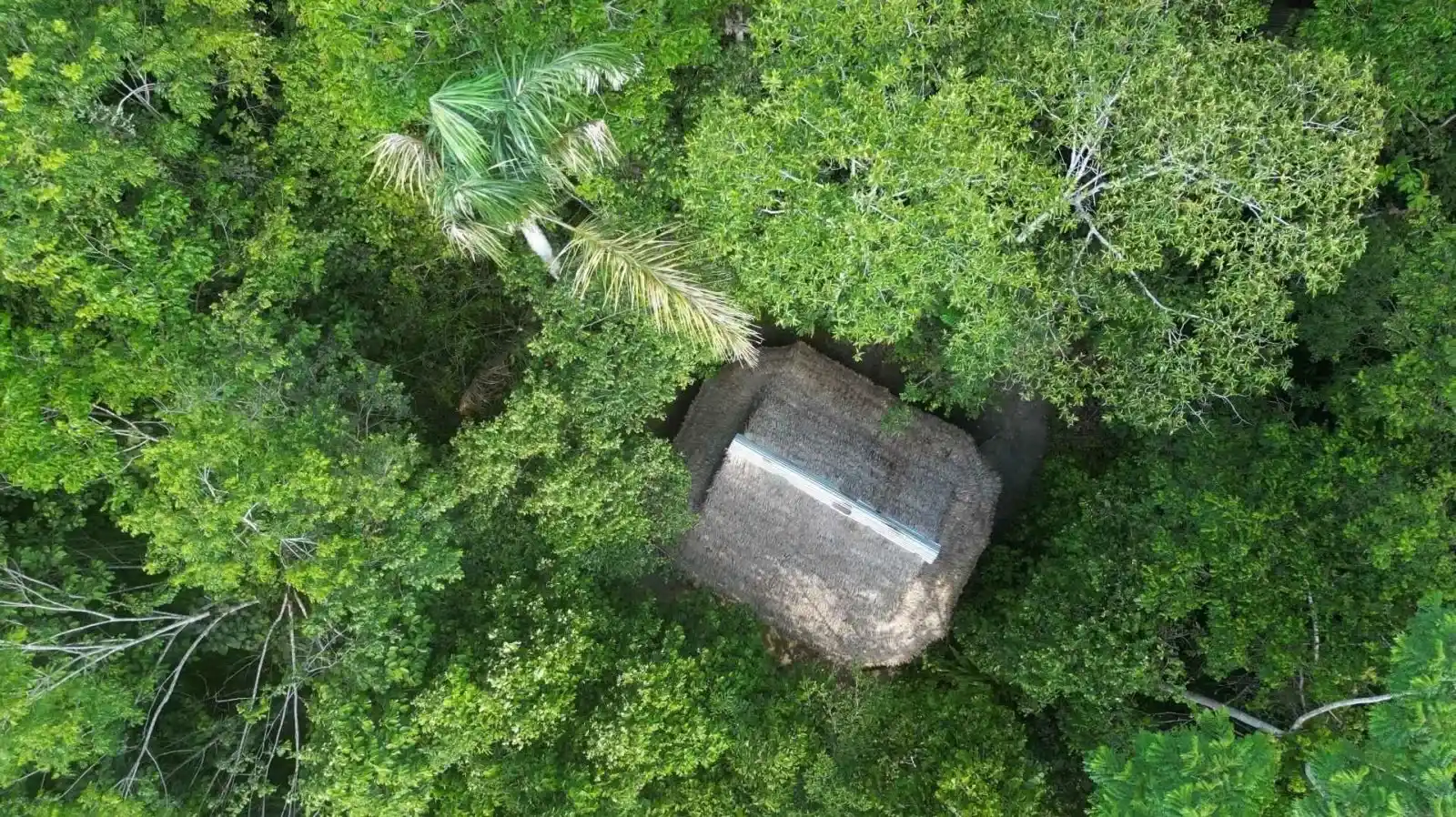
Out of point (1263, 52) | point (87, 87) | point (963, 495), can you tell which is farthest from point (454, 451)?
point (1263, 52)

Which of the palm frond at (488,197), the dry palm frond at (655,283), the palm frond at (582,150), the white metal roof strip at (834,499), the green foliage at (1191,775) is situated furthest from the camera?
the white metal roof strip at (834,499)

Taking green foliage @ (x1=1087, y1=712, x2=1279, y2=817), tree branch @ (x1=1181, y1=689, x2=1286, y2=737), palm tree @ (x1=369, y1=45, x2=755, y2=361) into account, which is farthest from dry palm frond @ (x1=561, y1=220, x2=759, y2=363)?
tree branch @ (x1=1181, y1=689, x2=1286, y2=737)

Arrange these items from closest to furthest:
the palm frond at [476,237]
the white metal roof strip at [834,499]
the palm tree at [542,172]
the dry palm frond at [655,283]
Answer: the palm tree at [542,172] → the palm frond at [476,237] → the dry palm frond at [655,283] → the white metal roof strip at [834,499]

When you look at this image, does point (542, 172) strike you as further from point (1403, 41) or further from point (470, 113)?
point (1403, 41)

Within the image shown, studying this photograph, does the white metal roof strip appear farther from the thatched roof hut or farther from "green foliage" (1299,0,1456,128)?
"green foliage" (1299,0,1456,128)

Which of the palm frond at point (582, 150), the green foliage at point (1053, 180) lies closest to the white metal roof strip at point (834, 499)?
the green foliage at point (1053, 180)

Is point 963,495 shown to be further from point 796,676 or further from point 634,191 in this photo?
point 634,191

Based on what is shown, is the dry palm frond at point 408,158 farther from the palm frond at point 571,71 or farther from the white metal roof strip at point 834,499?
the white metal roof strip at point 834,499
